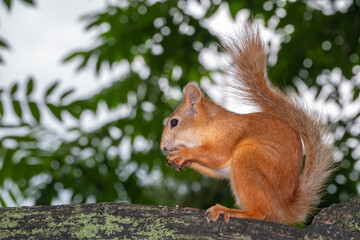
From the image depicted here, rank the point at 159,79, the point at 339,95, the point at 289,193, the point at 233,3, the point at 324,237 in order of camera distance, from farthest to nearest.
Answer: the point at 159,79 < the point at 233,3 < the point at 339,95 < the point at 289,193 < the point at 324,237

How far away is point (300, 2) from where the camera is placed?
13.1 feet

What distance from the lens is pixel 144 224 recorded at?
1827 millimetres

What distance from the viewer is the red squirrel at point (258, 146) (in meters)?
2.23

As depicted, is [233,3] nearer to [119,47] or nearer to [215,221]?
[119,47]

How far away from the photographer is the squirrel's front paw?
240cm

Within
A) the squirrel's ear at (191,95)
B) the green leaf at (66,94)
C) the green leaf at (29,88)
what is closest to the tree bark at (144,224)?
the squirrel's ear at (191,95)

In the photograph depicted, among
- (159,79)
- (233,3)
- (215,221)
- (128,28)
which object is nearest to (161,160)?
(159,79)

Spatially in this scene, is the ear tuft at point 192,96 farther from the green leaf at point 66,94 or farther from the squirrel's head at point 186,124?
the green leaf at point 66,94

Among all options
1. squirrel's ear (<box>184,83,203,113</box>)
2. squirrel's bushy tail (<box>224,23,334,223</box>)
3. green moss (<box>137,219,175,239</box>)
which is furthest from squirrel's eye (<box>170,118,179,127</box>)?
green moss (<box>137,219,175,239</box>)

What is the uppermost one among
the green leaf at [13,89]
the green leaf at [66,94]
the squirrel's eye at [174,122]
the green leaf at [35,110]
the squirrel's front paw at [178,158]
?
the green leaf at [13,89]

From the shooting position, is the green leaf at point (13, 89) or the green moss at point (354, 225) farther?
the green leaf at point (13, 89)

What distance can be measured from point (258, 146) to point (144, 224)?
73 cm

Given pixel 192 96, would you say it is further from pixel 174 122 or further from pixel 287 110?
pixel 287 110

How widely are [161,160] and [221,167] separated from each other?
1603mm
